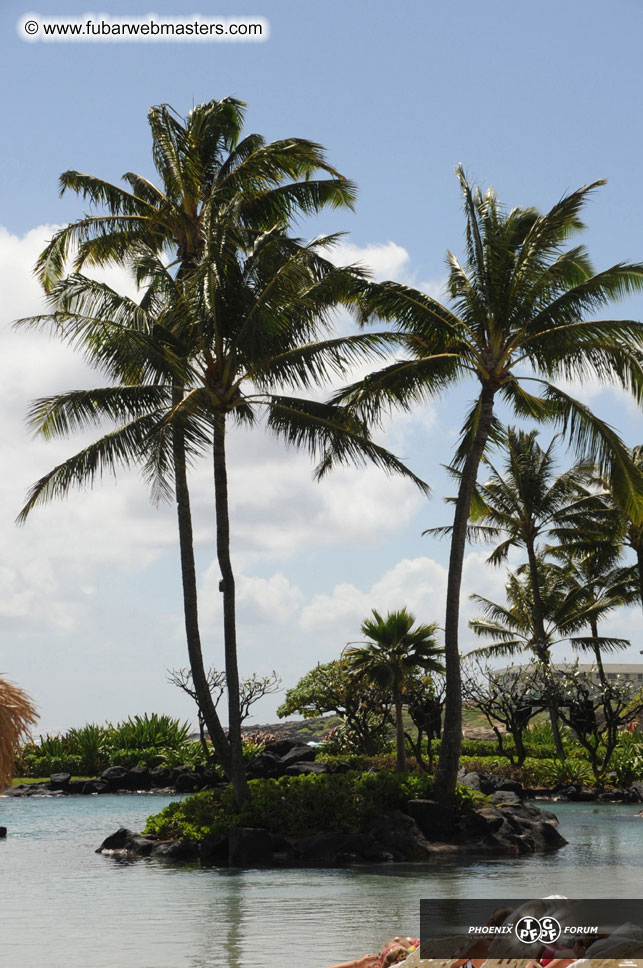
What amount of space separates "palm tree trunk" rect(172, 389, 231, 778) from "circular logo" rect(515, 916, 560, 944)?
14851 millimetres

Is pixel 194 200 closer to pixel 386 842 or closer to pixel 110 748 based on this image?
pixel 386 842

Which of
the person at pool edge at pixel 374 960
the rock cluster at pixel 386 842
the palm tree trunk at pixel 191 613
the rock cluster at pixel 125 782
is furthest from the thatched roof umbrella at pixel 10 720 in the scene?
the rock cluster at pixel 125 782

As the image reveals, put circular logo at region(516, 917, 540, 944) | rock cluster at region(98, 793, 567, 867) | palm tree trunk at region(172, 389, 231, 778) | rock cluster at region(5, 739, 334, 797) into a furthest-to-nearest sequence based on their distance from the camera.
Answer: rock cluster at region(5, 739, 334, 797) → palm tree trunk at region(172, 389, 231, 778) → rock cluster at region(98, 793, 567, 867) → circular logo at region(516, 917, 540, 944)

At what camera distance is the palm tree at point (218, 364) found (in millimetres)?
17094

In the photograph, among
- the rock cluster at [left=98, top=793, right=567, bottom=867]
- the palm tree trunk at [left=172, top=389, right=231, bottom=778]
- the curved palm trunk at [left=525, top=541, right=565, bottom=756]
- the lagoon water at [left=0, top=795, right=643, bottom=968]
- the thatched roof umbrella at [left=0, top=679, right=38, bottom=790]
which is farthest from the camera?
the curved palm trunk at [left=525, top=541, right=565, bottom=756]

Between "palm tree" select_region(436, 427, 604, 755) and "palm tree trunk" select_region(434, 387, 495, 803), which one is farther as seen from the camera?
"palm tree" select_region(436, 427, 604, 755)

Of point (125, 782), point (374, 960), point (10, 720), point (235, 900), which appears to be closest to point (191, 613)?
point (235, 900)

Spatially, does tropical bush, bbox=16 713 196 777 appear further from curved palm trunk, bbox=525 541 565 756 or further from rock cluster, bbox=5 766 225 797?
curved palm trunk, bbox=525 541 565 756

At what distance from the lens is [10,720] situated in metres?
6.25

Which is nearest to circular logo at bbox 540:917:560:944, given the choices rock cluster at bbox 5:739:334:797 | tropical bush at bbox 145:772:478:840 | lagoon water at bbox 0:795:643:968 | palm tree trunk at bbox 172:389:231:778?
lagoon water at bbox 0:795:643:968

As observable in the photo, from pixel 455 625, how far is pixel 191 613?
194 inches

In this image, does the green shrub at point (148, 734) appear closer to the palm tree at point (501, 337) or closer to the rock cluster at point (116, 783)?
the rock cluster at point (116, 783)

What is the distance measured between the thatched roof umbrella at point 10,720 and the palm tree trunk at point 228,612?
35.7 ft

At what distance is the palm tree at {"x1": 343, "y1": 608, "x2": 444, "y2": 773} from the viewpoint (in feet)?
70.9
